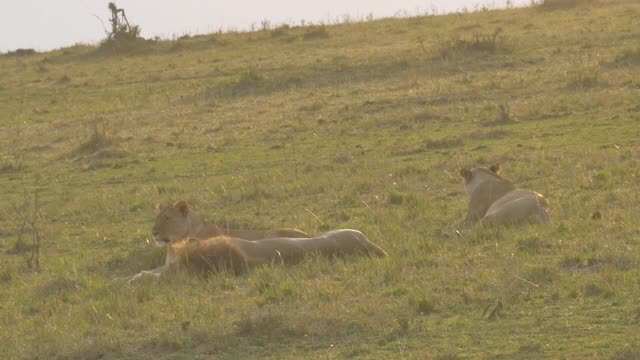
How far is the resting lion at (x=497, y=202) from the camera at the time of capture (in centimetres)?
934

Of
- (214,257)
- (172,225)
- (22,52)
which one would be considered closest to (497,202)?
(172,225)

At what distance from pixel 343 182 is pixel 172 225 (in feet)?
9.67

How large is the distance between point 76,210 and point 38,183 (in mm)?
2345

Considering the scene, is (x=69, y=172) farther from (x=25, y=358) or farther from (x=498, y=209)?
(x=25, y=358)

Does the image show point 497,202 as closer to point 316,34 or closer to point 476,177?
point 476,177

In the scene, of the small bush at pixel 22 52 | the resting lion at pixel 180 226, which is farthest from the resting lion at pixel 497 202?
the small bush at pixel 22 52

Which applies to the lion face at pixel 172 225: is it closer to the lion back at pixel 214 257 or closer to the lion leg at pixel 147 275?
the lion leg at pixel 147 275

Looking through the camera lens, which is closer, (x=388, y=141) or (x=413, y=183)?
(x=413, y=183)

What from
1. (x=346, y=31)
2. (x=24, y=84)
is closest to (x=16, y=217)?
(x=24, y=84)

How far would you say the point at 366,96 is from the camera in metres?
18.8

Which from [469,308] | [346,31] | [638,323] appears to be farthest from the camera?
[346,31]

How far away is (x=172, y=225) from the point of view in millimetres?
9742

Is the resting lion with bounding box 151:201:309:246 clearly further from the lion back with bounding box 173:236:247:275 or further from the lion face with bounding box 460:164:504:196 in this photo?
the lion face with bounding box 460:164:504:196

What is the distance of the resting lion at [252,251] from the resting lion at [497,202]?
4.39ft
